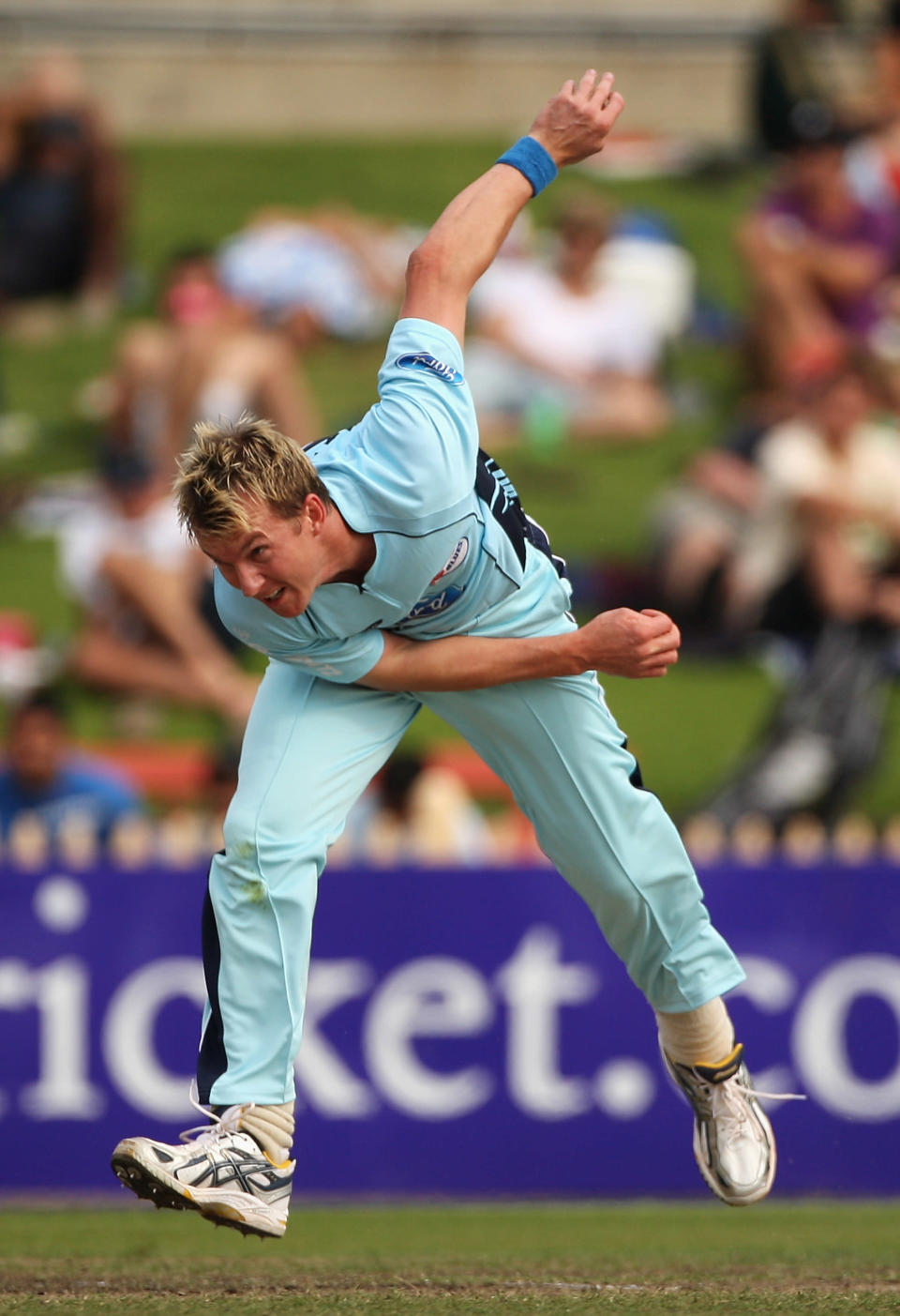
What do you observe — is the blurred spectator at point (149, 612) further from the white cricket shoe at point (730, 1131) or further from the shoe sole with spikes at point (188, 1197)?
the shoe sole with spikes at point (188, 1197)

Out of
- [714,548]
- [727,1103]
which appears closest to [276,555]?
[727,1103]

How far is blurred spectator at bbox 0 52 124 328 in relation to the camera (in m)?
12.2

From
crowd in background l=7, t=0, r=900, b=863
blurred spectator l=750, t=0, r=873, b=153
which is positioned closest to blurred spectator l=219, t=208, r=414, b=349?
crowd in background l=7, t=0, r=900, b=863

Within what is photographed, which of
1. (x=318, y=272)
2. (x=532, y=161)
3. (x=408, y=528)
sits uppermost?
(x=318, y=272)

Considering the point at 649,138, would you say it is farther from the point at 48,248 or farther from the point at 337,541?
the point at 337,541

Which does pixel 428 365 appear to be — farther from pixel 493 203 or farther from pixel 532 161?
pixel 532 161

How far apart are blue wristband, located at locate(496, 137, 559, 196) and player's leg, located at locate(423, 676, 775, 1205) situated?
115cm

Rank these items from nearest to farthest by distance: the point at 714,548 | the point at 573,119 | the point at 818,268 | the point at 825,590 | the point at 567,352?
the point at 573,119 → the point at 825,590 → the point at 714,548 → the point at 818,268 → the point at 567,352

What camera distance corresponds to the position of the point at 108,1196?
7164 mm

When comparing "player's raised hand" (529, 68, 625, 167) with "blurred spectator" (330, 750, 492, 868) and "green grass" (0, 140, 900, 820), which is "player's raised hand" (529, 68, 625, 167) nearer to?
"blurred spectator" (330, 750, 492, 868)

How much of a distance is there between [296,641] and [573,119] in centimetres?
141

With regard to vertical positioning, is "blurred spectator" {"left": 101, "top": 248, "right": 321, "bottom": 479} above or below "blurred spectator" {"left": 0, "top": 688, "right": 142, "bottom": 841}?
above

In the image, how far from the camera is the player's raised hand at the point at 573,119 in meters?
4.49

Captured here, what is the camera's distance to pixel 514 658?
4.26 meters
